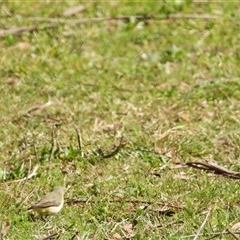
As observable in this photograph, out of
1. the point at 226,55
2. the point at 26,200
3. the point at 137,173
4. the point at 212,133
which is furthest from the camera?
the point at 226,55

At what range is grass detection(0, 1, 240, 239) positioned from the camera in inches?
237

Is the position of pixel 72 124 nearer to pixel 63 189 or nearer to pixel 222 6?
pixel 63 189

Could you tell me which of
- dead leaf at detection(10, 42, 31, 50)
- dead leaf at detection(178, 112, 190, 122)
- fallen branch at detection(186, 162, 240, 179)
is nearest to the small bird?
fallen branch at detection(186, 162, 240, 179)

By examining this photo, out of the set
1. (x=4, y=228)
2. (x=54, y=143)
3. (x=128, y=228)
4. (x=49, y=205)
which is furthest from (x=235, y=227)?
(x=54, y=143)

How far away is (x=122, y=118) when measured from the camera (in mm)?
7727

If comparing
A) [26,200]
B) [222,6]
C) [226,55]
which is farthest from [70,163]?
[222,6]

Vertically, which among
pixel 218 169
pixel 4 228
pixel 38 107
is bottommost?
pixel 38 107

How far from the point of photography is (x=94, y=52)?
900cm

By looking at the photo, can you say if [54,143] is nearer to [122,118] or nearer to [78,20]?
[122,118]

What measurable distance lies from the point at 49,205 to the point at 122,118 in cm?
201

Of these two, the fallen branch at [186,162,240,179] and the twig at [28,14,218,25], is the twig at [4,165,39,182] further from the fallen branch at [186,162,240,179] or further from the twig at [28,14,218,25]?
the twig at [28,14,218,25]

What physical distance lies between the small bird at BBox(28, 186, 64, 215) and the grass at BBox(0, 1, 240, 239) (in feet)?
0.25

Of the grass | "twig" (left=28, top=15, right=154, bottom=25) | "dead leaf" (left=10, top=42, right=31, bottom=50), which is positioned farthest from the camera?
"twig" (left=28, top=15, right=154, bottom=25)

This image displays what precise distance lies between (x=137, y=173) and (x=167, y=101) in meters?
1.53
